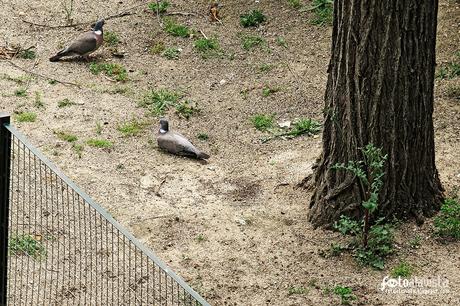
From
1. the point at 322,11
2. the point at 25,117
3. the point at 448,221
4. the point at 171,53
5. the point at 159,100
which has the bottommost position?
the point at 448,221

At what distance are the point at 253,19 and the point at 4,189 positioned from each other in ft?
20.1

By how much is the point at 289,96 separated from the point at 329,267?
310 centimetres

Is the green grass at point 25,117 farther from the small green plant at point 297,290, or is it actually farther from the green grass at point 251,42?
the small green plant at point 297,290

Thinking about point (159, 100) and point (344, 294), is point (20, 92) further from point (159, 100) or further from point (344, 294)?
point (344, 294)

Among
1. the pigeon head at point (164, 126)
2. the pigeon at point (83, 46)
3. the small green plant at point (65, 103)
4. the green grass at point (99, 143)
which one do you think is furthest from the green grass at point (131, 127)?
the pigeon at point (83, 46)

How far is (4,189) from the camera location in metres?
4.72

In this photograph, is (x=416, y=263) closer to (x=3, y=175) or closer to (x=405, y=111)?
(x=405, y=111)

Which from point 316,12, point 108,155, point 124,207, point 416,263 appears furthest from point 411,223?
point 316,12

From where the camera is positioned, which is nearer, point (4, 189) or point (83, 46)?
point (4, 189)

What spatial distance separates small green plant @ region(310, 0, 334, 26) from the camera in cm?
1044

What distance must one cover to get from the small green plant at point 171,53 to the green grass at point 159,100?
81cm

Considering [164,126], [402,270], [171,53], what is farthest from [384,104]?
[171,53]

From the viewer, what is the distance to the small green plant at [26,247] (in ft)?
20.7

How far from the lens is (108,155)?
797 cm
